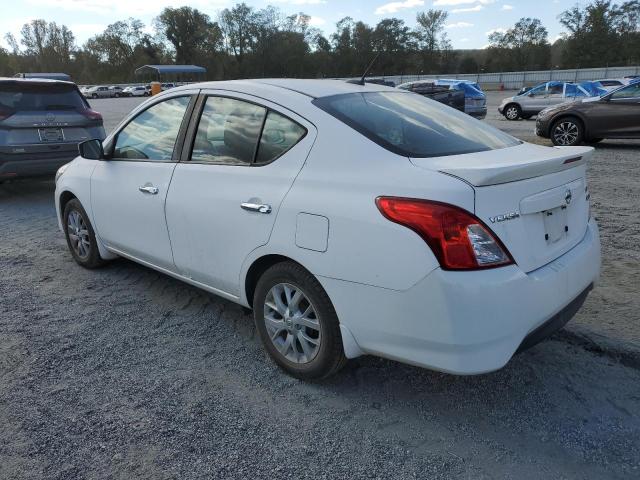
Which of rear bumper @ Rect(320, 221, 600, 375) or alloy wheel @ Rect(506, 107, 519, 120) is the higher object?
rear bumper @ Rect(320, 221, 600, 375)

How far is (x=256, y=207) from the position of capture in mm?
2943

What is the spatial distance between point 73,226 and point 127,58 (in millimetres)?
111926

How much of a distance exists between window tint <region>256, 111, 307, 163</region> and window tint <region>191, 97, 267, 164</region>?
0.06 m

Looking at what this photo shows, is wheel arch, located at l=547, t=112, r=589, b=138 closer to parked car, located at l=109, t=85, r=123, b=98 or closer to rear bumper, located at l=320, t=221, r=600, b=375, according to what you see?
rear bumper, located at l=320, t=221, r=600, b=375

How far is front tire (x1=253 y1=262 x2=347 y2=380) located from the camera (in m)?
2.75

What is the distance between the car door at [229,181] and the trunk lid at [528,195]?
795 mm

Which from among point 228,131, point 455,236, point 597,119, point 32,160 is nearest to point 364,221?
point 455,236

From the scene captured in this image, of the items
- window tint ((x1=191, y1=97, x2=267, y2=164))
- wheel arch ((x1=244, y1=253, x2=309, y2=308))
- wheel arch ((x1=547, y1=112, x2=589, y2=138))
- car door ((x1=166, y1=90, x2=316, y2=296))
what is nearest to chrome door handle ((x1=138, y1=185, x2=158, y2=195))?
car door ((x1=166, y1=90, x2=316, y2=296))

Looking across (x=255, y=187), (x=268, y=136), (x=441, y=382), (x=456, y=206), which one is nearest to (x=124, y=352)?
(x=255, y=187)

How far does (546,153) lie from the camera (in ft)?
9.61

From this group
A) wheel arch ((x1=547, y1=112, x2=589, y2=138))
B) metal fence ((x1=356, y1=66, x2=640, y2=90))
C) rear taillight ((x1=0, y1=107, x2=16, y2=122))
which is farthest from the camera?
metal fence ((x1=356, y1=66, x2=640, y2=90))

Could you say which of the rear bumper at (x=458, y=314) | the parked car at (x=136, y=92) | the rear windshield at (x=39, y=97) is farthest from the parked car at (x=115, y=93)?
the rear bumper at (x=458, y=314)

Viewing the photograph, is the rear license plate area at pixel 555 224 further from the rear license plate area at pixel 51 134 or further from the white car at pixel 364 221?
the rear license plate area at pixel 51 134

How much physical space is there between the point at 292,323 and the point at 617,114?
11446 mm
